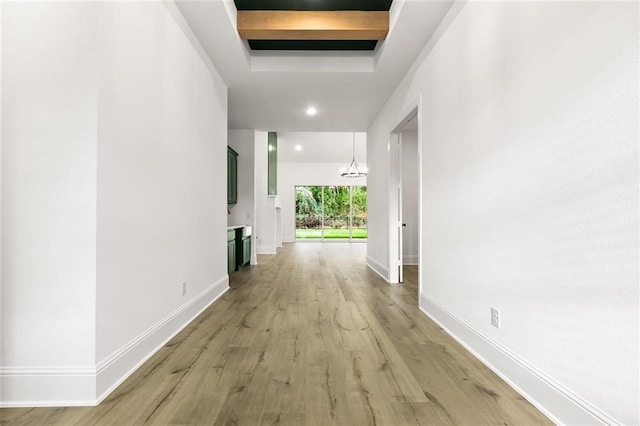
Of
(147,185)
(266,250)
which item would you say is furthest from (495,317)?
(266,250)

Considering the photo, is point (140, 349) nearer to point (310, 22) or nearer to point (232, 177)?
point (310, 22)

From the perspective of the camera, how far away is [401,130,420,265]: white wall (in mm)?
7160

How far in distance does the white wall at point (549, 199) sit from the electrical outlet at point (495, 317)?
0.14 feet

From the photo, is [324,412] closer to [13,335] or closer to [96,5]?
[13,335]

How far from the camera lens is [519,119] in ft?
6.40

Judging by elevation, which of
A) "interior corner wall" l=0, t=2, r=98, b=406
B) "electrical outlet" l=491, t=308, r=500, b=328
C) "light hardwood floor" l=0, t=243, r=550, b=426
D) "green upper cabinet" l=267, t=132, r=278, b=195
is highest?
"green upper cabinet" l=267, t=132, r=278, b=195

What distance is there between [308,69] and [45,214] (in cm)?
311

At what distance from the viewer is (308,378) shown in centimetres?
209

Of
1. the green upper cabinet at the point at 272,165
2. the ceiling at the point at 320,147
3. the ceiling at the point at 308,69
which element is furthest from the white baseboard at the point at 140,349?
the ceiling at the point at 320,147

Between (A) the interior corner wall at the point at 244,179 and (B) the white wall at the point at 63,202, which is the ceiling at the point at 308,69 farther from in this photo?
(B) the white wall at the point at 63,202

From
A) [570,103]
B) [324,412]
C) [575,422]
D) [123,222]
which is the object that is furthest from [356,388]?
[570,103]

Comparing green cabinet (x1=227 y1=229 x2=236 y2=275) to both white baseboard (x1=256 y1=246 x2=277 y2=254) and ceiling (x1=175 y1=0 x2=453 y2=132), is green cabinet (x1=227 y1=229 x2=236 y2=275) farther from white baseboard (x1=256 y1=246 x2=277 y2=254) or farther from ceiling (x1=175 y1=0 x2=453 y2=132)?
white baseboard (x1=256 y1=246 x2=277 y2=254)

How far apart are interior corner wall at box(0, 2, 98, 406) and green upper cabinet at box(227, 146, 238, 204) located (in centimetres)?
444

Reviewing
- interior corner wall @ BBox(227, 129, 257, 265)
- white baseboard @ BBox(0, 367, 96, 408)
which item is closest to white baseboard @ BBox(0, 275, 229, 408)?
white baseboard @ BBox(0, 367, 96, 408)
